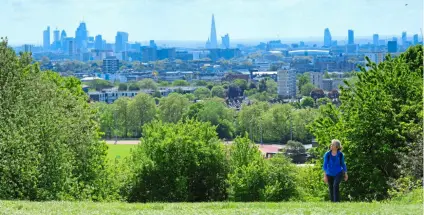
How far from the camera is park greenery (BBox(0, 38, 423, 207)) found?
20.5 meters

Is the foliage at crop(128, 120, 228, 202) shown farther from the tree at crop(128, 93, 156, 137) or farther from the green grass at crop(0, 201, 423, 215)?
the tree at crop(128, 93, 156, 137)

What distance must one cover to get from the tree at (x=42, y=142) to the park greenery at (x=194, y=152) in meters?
0.04

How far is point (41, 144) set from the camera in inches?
864

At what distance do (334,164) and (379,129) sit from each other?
8847 mm

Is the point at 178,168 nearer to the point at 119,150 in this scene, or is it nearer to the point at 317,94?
the point at 119,150

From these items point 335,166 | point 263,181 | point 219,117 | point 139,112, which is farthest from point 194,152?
point 139,112

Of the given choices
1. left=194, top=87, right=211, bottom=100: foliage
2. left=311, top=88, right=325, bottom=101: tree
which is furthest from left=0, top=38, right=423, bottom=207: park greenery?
left=194, top=87, right=211, bottom=100: foliage

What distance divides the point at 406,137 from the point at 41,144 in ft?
40.2

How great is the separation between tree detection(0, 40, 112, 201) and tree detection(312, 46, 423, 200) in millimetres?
8991

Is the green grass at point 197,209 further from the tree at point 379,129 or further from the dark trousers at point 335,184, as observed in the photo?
the tree at point 379,129

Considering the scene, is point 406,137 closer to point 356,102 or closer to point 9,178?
point 356,102

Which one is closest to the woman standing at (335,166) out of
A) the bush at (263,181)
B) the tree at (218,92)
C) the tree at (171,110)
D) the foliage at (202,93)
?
the bush at (263,181)

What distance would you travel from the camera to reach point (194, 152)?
2895 cm

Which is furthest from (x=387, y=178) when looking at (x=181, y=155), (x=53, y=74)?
(x=53, y=74)
